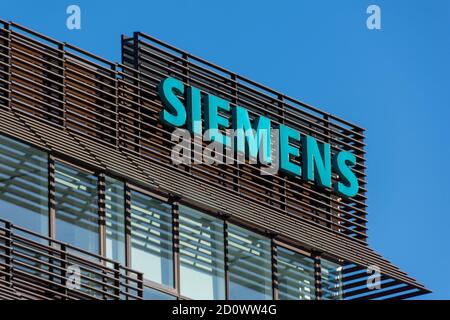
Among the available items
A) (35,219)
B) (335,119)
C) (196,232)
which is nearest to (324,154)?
(335,119)

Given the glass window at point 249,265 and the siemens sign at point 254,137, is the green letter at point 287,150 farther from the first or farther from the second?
the glass window at point 249,265

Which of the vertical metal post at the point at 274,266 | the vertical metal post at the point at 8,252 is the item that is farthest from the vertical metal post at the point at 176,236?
the vertical metal post at the point at 8,252

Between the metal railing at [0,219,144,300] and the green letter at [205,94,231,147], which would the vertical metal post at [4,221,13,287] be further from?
the green letter at [205,94,231,147]

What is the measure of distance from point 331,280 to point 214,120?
5.09 m

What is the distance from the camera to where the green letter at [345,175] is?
2063 inches

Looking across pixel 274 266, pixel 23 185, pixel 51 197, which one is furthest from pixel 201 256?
pixel 23 185

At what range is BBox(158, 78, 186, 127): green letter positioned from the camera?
159 ft

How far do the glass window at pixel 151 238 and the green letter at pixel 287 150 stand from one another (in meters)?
4.28

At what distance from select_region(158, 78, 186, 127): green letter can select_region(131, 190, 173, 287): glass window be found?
1.99 m

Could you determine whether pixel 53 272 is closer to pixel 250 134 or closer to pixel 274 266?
pixel 274 266

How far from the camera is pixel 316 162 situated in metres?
51.9

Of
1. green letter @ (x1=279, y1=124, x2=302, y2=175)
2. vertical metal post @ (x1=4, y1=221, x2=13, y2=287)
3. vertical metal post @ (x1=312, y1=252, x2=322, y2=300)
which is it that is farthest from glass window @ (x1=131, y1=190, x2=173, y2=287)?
vertical metal post @ (x1=4, y1=221, x2=13, y2=287)
